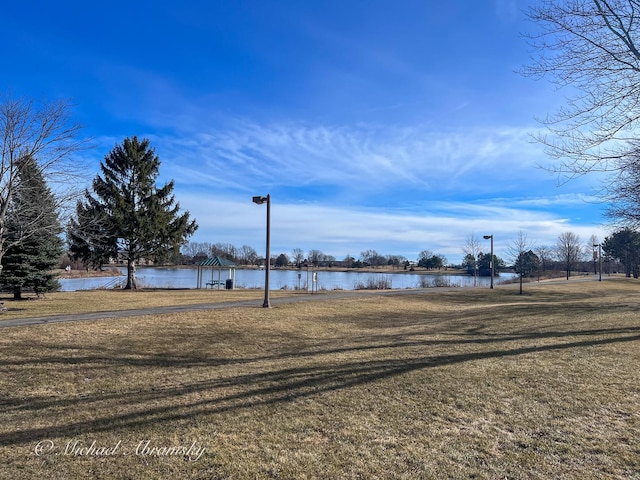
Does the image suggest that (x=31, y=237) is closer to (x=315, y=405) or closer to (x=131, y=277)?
(x=131, y=277)

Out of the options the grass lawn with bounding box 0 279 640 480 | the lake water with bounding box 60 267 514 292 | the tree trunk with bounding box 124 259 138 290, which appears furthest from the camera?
the lake water with bounding box 60 267 514 292

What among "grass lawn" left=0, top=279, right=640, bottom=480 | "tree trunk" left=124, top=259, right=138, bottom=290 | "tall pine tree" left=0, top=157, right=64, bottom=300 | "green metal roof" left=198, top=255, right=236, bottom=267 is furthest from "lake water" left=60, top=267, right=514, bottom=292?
"grass lawn" left=0, top=279, right=640, bottom=480

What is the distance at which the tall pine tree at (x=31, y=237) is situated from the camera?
44.0 ft

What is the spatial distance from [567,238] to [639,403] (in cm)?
6347

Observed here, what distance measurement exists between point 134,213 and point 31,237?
11797mm

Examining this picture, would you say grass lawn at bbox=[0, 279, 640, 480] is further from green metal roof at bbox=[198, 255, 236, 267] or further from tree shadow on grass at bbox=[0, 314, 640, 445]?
green metal roof at bbox=[198, 255, 236, 267]

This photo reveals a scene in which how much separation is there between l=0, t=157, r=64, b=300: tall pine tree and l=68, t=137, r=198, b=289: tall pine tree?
26.1 ft

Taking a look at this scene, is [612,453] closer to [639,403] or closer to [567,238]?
[639,403]

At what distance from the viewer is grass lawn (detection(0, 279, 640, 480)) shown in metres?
3.27

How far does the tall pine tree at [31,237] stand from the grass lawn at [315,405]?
580cm

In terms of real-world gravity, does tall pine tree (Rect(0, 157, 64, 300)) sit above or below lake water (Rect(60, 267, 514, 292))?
above

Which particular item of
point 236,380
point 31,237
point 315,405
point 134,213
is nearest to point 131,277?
point 134,213

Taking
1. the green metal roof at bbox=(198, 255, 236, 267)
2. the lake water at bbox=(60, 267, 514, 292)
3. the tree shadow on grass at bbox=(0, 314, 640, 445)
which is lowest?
the lake water at bbox=(60, 267, 514, 292)

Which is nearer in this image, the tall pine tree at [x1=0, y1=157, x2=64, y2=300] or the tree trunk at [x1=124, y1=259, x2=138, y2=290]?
the tall pine tree at [x1=0, y1=157, x2=64, y2=300]
